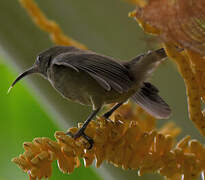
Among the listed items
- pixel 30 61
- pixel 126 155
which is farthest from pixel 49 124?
pixel 126 155

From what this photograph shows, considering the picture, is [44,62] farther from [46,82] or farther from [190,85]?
[190,85]

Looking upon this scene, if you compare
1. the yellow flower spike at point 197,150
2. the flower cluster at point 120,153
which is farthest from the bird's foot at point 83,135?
the yellow flower spike at point 197,150

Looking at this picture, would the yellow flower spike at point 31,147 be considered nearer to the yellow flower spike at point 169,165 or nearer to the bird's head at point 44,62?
the yellow flower spike at point 169,165

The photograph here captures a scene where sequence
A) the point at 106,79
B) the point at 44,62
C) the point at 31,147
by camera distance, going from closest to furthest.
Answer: the point at 31,147, the point at 106,79, the point at 44,62

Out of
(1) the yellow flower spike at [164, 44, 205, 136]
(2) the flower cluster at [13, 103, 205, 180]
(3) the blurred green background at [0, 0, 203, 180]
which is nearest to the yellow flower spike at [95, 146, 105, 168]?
(2) the flower cluster at [13, 103, 205, 180]

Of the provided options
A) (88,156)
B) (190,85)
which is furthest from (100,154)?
(190,85)

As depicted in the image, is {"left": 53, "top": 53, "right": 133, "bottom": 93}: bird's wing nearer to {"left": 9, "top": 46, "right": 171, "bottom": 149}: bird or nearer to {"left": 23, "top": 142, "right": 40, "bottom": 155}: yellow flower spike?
{"left": 9, "top": 46, "right": 171, "bottom": 149}: bird
